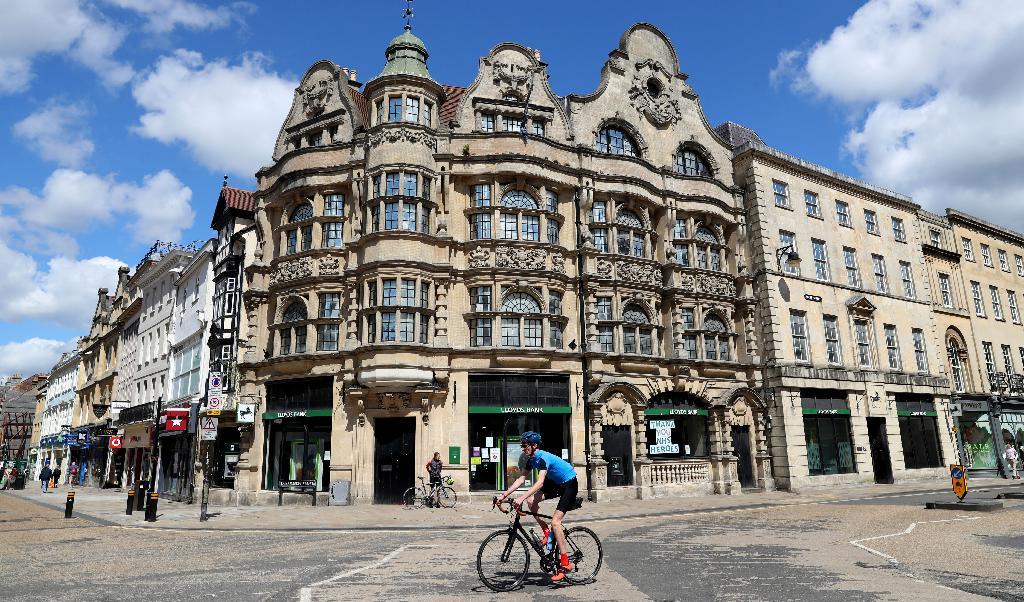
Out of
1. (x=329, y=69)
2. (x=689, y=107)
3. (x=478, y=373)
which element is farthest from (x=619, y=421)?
(x=329, y=69)

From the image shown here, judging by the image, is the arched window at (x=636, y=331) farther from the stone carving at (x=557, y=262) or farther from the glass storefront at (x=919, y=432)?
the glass storefront at (x=919, y=432)

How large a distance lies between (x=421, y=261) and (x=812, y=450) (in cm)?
1974

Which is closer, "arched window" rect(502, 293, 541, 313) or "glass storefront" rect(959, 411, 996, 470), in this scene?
"arched window" rect(502, 293, 541, 313)

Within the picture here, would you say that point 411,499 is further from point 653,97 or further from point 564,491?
point 653,97

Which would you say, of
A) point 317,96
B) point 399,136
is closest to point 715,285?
point 399,136

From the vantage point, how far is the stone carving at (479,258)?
25.4 m

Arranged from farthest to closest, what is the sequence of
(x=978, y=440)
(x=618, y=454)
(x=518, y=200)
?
(x=978, y=440) < (x=518, y=200) < (x=618, y=454)

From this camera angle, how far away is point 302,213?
2720 centimetres

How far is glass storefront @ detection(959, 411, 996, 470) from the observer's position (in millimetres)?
36688

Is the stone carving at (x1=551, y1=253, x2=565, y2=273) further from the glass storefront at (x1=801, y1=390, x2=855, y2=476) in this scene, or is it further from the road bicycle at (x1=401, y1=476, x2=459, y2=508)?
the glass storefront at (x1=801, y1=390, x2=855, y2=476)

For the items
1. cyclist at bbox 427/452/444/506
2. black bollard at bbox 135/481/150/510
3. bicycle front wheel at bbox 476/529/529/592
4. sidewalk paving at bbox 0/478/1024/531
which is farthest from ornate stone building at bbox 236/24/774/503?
bicycle front wheel at bbox 476/529/529/592

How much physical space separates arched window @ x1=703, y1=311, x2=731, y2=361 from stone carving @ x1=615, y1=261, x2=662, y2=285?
10.5 ft

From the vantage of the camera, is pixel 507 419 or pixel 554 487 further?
pixel 507 419

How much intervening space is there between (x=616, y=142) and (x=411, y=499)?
57.9ft
